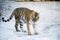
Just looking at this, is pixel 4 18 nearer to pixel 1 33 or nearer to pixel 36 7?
pixel 1 33

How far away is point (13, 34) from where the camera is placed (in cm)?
191

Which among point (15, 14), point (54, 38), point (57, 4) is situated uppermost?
point (57, 4)

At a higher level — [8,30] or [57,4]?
[57,4]

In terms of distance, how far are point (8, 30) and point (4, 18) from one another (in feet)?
0.52

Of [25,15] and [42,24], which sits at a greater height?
[25,15]

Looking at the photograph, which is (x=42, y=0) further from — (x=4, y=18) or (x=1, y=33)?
(x=1, y=33)

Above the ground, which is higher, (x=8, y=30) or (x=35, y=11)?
(x=35, y=11)

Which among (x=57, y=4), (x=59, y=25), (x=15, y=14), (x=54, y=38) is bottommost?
(x=54, y=38)

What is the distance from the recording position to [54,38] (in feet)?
6.16

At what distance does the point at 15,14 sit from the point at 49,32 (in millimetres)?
471

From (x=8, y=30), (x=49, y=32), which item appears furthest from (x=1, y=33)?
(x=49, y=32)

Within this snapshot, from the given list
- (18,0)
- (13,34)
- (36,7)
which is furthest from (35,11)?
(13,34)

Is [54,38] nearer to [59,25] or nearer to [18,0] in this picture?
[59,25]

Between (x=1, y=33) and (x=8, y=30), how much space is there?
95mm
